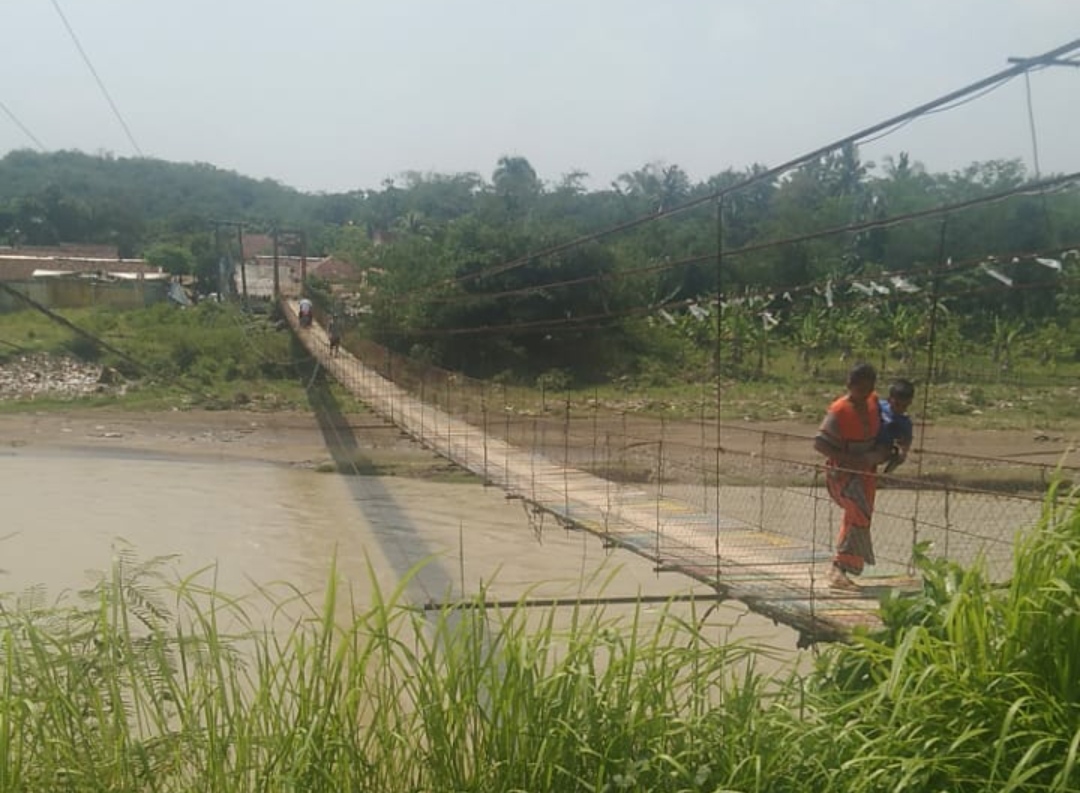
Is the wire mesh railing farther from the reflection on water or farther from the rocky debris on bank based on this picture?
the rocky debris on bank

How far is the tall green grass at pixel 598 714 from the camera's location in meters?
1.48

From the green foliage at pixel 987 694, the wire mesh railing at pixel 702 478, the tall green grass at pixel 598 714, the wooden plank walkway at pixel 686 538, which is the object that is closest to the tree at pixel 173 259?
the wire mesh railing at pixel 702 478

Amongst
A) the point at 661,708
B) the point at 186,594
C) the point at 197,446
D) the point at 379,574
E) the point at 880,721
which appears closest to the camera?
the point at 880,721

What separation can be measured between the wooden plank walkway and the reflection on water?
21.3 inches

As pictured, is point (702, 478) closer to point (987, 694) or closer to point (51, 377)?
point (987, 694)

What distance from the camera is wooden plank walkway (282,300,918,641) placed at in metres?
2.74

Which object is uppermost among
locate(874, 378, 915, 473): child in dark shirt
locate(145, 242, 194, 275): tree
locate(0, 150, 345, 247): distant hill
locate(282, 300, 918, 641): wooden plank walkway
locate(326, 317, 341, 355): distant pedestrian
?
locate(0, 150, 345, 247): distant hill

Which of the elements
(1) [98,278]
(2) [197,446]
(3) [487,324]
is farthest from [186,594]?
(1) [98,278]

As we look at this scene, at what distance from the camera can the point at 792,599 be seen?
9.20 feet

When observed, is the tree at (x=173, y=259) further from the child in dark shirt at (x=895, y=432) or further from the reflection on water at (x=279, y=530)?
the child in dark shirt at (x=895, y=432)

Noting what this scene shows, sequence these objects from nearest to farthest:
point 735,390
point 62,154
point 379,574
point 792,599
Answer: point 792,599 < point 379,574 < point 735,390 < point 62,154

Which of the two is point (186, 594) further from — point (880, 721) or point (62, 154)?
point (62, 154)

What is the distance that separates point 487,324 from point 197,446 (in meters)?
4.73

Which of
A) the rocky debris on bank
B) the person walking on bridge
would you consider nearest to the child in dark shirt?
the person walking on bridge
